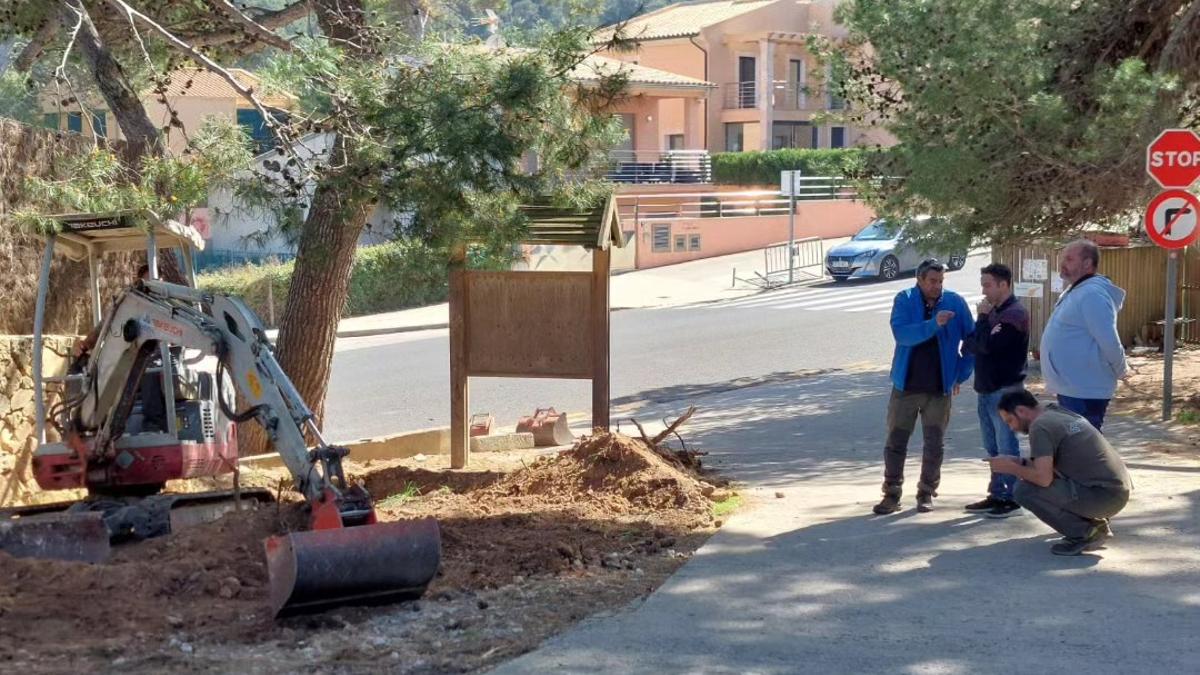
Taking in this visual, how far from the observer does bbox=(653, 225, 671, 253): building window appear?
3841cm

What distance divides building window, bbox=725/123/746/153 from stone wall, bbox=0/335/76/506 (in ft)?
155

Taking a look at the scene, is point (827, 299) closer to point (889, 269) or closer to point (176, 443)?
point (889, 269)

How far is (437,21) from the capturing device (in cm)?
1420

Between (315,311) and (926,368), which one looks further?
(315,311)

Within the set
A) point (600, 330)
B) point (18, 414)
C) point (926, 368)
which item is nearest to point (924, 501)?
point (926, 368)

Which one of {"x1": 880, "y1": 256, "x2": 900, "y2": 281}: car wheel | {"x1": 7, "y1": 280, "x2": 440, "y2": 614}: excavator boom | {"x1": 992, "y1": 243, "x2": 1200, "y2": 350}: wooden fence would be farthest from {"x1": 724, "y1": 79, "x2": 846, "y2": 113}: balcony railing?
{"x1": 7, "y1": 280, "x2": 440, "y2": 614}: excavator boom

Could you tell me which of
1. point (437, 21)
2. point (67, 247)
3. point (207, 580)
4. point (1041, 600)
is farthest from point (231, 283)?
point (1041, 600)

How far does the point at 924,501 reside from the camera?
914 centimetres

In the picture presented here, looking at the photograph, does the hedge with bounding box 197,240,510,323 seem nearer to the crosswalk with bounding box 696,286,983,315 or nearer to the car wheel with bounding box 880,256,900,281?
the crosswalk with bounding box 696,286,983,315

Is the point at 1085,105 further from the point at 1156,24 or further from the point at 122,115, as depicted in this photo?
the point at 122,115

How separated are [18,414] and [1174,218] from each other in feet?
32.7

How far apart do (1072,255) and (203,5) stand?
8.25 metres

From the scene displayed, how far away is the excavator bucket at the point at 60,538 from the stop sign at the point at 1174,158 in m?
9.19

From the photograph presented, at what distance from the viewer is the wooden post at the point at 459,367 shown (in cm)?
1181
